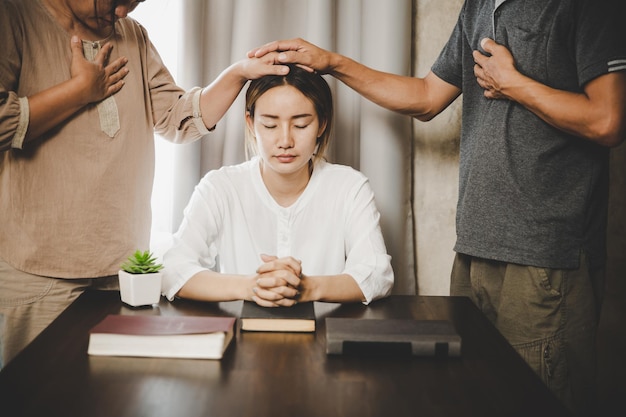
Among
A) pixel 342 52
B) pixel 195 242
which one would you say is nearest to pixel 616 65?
pixel 342 52

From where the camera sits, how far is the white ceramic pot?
1389 mm

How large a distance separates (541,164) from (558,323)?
410mm

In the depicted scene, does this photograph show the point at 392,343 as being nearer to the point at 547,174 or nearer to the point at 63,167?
the point at 547,174

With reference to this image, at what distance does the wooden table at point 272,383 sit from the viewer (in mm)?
943

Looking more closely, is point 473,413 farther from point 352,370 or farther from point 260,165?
point 260,165

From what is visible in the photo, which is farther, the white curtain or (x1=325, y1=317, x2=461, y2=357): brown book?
the white curtain

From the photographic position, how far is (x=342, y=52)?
2.14 metres

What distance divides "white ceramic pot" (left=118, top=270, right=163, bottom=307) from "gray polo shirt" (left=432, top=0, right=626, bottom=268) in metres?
→ 0.85

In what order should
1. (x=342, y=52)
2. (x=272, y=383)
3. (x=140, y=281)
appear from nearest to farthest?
1. (x=272, y=383)
2. (x=140, y=281)
3. (x=342, y=52)

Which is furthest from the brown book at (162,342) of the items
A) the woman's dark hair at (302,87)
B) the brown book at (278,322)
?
the woman's dark hair at (302,87)

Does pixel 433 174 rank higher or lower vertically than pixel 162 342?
higher

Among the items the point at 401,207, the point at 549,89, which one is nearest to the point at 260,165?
the point at 401,207

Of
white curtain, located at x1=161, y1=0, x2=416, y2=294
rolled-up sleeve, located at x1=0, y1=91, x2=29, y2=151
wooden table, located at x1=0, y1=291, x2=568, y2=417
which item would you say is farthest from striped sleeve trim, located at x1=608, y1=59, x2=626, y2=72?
rolled-up sleeve, located at x1=0, y1=91, x2=29, y2=151

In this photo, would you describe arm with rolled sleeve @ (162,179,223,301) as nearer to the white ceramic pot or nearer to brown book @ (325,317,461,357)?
the white ceramic pot
